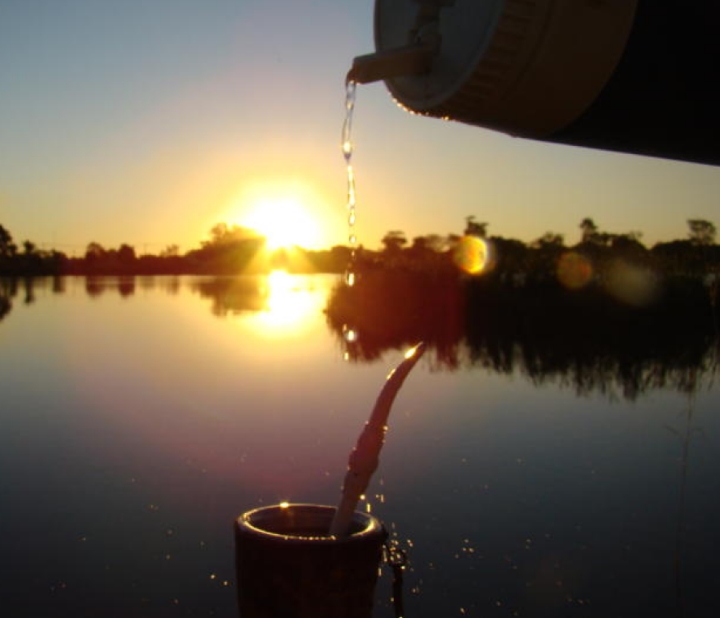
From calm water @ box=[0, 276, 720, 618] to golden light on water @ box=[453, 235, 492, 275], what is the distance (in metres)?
9.30

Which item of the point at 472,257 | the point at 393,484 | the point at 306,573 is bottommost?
the point at 393,484

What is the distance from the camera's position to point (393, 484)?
6766 millimetres

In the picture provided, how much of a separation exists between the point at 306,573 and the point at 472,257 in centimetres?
2271

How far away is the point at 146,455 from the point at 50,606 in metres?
3.33

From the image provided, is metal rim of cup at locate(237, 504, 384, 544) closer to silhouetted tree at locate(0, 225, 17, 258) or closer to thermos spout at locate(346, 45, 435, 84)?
thermos spout at locate(346, 45, 435, 84)

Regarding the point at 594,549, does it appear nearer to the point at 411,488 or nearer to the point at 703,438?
the point at 411,488

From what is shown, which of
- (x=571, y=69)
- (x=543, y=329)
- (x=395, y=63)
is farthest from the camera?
(x=543, y=329)

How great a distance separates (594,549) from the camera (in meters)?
5.34

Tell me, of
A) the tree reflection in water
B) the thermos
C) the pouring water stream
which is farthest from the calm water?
the thermos

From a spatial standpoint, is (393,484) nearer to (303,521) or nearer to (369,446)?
(303,521)

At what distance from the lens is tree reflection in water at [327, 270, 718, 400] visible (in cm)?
1277

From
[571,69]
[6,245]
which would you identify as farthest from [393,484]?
[6,245]

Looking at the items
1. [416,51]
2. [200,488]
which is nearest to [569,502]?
[200,488]

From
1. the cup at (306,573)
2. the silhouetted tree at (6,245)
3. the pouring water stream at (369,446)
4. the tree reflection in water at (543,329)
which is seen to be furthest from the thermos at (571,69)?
the silhouetted tree at (6,245)
